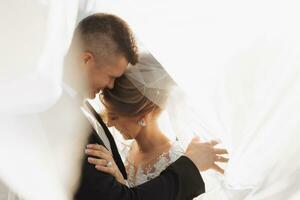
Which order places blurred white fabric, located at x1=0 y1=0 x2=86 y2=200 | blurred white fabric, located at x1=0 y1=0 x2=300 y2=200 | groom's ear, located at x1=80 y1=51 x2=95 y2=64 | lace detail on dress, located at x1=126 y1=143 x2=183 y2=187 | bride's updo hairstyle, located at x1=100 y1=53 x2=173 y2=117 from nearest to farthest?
blurred white fabric, located at x1=0 y1=0 x2=86 y2=200, blurred white fabric, located at x1=0 y1=0 x2=300 y2=200, groom's ear, located at x1=80 y1=51 x2=95 y2=64, bride's updo hairstyle, located at x1=100 y1=53 x2=173 y2=117, lace detail on dress, located at x1=126 y1=143 x2=183 y2=187

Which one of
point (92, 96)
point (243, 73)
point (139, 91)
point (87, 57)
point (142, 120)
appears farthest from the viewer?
point (142, 120)

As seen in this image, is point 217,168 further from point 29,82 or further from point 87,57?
point 29,82

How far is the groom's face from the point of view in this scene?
111cm

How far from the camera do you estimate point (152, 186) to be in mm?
997

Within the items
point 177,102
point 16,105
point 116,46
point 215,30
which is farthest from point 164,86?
point 16,105

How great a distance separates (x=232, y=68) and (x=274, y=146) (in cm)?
18

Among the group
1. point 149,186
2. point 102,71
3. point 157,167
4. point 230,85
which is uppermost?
point 230,85

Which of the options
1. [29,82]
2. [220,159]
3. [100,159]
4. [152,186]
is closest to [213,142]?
[220,159]

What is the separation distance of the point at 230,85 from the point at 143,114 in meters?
0.52

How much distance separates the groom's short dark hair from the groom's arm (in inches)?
12.1

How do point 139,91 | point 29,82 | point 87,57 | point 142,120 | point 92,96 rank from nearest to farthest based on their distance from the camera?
point 29,82, point 87,57, point 92,96, point 139,91, point 142,120

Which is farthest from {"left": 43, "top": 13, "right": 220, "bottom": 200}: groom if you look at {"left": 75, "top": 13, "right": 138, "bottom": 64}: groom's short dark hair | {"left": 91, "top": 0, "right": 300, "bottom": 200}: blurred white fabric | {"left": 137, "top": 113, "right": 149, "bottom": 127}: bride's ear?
{"left": 137, "top": 113, "right": 149, "bottom": 127}: bride's ear

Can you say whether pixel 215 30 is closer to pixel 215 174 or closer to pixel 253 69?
pixel 253 69

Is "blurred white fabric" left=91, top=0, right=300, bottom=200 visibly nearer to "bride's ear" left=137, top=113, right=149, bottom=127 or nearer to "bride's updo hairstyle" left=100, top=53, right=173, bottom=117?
"bride's updo hairstyle" left=100, top=53, right=173, bottom=117
